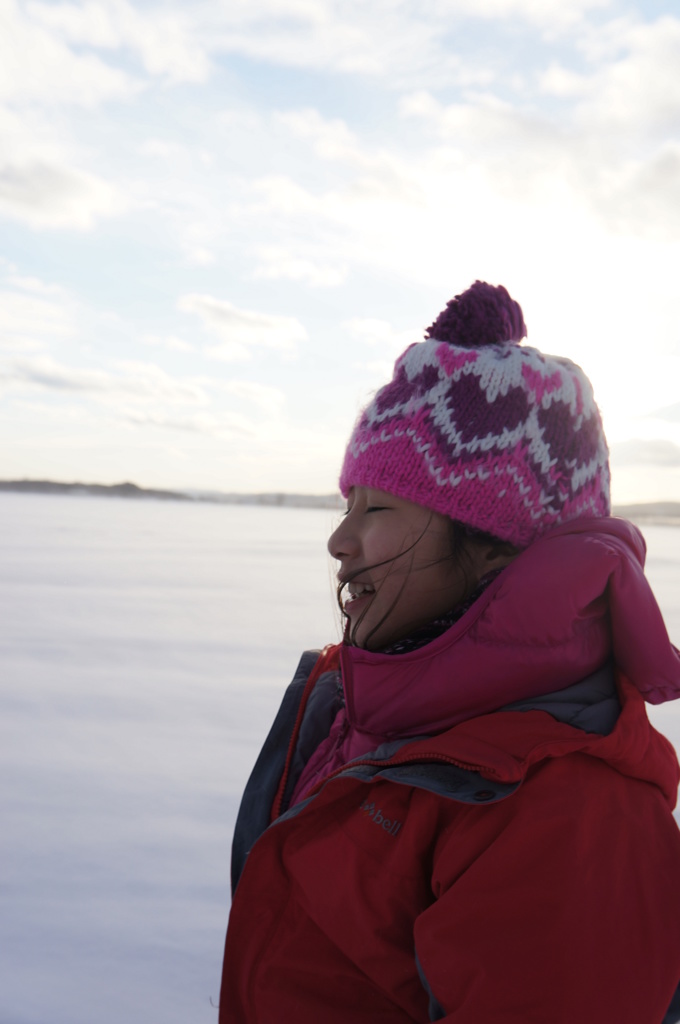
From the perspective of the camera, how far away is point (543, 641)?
96 cm

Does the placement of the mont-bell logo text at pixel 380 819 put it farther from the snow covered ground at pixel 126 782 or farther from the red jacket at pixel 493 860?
the snow covered ground at pixel 126 782

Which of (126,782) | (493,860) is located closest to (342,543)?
(493,860)

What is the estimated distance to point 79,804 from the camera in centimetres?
253

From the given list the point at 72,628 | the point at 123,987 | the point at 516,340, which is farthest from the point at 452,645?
the point at 72,628

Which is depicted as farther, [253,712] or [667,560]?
[667,560]

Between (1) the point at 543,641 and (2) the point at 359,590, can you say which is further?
(2) the point at 359,590

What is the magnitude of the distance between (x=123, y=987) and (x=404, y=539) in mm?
1308

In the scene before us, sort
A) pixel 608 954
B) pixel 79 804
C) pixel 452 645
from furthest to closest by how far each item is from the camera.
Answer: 1. pixel 79 804
2. pixel 452 645
3. pixel 608 954

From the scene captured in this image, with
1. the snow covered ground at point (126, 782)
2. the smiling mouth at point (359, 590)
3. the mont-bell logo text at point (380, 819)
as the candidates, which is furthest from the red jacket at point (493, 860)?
the snow covered ground at point (126, 782)

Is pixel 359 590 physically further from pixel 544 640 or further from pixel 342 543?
pixel 544 640

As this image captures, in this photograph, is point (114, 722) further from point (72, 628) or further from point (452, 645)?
point (452, 645)

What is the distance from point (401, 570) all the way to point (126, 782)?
2.00m

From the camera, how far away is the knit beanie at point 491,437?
43.4 inches

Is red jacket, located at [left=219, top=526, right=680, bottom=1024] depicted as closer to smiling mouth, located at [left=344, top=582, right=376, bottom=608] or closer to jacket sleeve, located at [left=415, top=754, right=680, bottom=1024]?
jacket sleeve, located at [left=415, top=754, right=680, bottom=1024]
